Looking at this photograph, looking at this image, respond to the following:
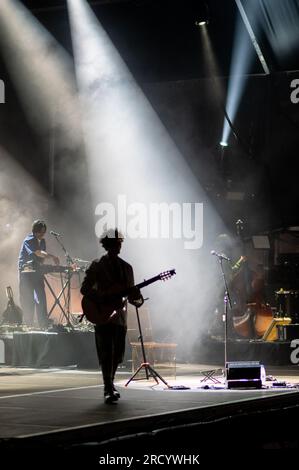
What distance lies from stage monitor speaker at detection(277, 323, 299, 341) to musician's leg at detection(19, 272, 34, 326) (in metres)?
4.10

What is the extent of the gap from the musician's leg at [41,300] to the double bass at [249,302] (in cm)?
306

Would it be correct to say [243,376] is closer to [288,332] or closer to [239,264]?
[239,264]

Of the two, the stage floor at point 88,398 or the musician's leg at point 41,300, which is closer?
the stage floor at point 88,398

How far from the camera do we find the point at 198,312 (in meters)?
14.3

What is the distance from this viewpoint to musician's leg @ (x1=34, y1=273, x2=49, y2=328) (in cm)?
1246

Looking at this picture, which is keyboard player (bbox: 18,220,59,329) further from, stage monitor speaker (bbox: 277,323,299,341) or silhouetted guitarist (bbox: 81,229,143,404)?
silhouetted guitarist (bbox: 81,229,143,404)

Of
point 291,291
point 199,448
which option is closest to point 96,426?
point 199,448

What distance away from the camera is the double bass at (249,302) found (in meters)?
12.9

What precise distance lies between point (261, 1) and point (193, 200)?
15.1ft

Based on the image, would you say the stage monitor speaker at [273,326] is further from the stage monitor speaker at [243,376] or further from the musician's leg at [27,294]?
the stage monitor speaker at [243,376]

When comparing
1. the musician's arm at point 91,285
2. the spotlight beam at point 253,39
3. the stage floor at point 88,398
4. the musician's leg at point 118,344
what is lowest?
the stage floor at point 88,398

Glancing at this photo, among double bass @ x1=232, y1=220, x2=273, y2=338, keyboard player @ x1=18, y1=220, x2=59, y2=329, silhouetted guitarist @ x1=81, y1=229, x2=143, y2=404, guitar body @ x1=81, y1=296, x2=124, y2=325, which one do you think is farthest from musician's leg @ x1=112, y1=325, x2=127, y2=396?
double bass @ x1=232, y1=220, x2=273, y2=338

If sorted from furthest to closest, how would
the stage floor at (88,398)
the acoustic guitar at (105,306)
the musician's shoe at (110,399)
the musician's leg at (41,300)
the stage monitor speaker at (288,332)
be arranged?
the stage monitor speaker at (288,332), the musician's leg at (41,300), the acoustic guitar at (105,306), the musician's shoe at (110,399), the stage floor at (88,398)

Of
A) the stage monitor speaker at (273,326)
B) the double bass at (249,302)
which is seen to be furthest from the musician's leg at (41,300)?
the stage monitor speaker at (273,326)
